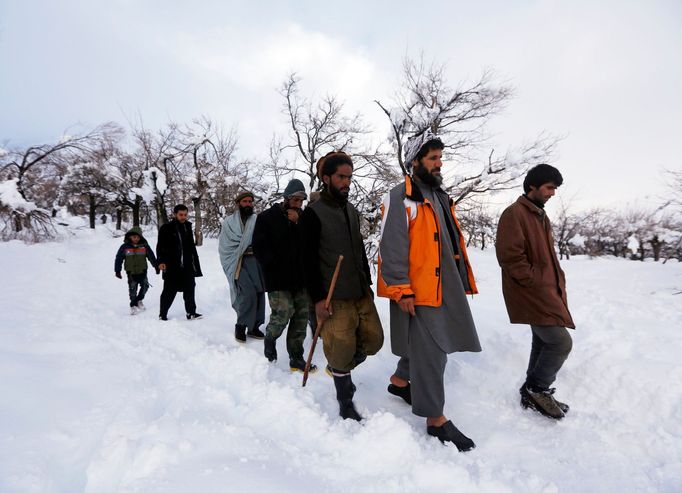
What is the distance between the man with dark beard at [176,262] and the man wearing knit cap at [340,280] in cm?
382

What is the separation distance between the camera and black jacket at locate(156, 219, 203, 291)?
561cm

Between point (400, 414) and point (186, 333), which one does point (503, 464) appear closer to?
point (400, 414)

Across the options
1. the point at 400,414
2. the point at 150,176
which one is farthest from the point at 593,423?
the point at 150,176

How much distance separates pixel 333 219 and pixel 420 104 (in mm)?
13821

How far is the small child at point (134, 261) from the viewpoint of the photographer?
6.46m

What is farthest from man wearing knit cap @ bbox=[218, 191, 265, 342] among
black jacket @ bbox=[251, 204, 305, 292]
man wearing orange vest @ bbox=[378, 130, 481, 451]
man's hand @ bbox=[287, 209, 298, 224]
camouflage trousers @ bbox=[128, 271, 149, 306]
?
camouflage trousers @ bbox=[128, 271, 149, 306]

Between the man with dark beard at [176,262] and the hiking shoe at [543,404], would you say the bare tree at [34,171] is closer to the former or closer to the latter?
the man with dark beard at [176,262]

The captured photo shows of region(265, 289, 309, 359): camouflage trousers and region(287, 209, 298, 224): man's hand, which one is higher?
region(287, 209, 298, 224): man's hand

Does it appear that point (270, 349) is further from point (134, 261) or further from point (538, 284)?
point (134, 261)

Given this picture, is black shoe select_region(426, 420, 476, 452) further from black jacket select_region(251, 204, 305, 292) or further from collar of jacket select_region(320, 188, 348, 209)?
black jacket select_region(251, 204, 305, 292)

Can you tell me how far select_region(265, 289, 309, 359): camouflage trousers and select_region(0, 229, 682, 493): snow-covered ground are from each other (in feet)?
0.92

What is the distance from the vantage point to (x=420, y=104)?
14.6 meters

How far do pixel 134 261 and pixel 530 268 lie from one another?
672 cm

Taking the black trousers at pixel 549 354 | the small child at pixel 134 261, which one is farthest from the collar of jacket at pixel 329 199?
the small child at pixel 134 261
